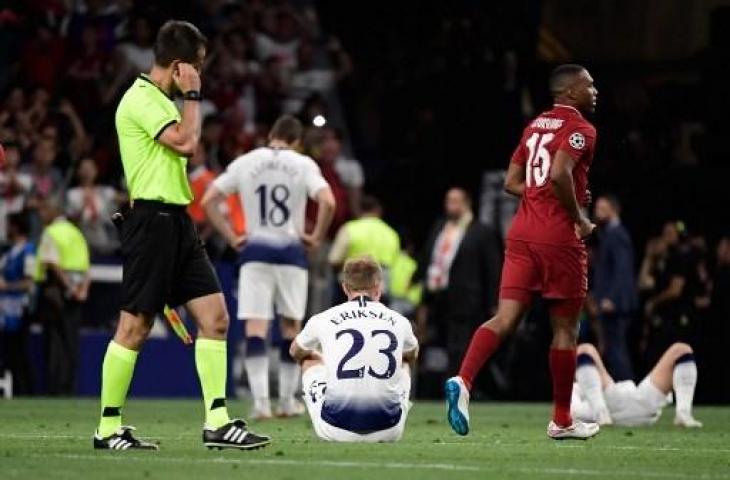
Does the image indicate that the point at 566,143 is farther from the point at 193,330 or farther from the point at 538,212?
the point at 193,330

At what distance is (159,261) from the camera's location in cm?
1109

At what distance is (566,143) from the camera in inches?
496

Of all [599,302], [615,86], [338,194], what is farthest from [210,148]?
[615,86]

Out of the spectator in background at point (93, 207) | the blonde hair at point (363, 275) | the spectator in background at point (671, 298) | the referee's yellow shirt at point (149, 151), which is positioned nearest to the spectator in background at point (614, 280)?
the spectator in background at point (671, 298)

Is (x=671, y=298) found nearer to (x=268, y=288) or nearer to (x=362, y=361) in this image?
(x=268, y=288)

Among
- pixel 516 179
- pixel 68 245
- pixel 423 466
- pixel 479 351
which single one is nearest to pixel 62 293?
pixel 68 245

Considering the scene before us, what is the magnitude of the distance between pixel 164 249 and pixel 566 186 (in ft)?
8.95

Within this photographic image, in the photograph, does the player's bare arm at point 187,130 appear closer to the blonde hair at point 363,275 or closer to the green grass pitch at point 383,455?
the blonde hair at point 363,275

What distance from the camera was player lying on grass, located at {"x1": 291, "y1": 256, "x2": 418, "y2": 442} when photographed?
11797 mm

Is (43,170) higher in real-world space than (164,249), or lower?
higher

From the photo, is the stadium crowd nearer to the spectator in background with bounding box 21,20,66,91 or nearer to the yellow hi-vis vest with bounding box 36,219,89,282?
the spectator in background with bounding box 21,20,66,91

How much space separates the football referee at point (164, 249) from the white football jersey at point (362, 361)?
2.83ft

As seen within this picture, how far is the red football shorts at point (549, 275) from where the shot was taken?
500 inches

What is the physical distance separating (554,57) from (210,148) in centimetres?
633
